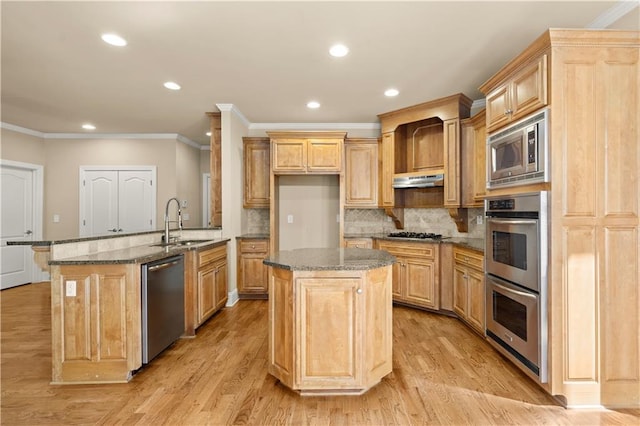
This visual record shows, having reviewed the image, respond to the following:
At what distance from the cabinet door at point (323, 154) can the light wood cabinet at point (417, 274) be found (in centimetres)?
136

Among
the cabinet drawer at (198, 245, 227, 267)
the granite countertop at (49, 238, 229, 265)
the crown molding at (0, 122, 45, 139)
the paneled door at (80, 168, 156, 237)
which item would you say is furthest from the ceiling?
the cabinet drawer at (198, 245, 227, 267)

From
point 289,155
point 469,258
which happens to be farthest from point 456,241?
point 289,155

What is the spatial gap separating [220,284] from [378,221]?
2.59 metres

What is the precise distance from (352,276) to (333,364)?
0.62 metres

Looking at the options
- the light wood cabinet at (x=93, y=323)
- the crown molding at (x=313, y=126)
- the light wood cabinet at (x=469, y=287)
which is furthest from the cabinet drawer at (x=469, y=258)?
the light wood cabinet at (x=93, y=323)

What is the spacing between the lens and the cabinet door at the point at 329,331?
2129mm

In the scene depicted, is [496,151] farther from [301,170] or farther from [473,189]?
[301,170]

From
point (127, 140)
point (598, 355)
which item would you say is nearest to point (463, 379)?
point (598, 355)

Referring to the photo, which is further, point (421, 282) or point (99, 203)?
point (99, 203)

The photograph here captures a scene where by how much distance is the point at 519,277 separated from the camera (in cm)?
237

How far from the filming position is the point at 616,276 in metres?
2.06

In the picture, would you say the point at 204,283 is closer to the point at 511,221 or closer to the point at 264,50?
the point at 264,50

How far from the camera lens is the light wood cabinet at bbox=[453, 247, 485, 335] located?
314 cm

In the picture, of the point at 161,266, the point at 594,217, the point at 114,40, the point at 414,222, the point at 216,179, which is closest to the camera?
the point at 594,217
